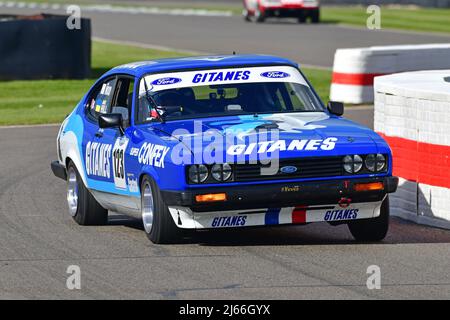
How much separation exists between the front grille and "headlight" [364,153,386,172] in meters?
0.24

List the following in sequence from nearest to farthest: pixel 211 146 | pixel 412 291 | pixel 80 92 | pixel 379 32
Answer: pixel 412 291, pixel 211 146, pixel 80 92, pixel 379 32

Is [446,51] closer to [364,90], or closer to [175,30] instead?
[364,90]

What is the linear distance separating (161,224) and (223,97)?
148cm

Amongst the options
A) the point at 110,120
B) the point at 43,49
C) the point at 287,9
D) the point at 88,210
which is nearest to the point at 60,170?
the point at 88,210

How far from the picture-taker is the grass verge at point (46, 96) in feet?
73.8

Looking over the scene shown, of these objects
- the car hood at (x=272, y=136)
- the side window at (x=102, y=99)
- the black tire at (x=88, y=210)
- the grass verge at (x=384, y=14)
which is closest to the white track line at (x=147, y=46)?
the grass verge at (x=384, y=14)

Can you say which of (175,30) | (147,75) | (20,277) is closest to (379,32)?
(175,30)

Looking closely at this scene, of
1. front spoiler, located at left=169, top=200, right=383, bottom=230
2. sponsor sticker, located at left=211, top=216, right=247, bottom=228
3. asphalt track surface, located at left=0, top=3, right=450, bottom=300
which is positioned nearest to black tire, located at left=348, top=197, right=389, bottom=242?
asphalt track surface, located at left=0, top=3, right=450, bottom=300

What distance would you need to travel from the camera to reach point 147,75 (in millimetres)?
11469

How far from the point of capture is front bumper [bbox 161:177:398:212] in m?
10.0

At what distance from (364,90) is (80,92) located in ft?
19.2

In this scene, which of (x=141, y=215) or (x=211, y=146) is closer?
(x=211, y=146)

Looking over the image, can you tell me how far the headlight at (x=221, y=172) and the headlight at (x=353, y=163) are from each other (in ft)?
2.95

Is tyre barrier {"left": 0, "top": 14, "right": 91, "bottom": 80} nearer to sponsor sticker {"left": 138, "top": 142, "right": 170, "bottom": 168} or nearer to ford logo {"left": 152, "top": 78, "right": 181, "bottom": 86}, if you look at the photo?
ford logo {"left": 152, "top": 78, "right": 181, "bottom": 86}
